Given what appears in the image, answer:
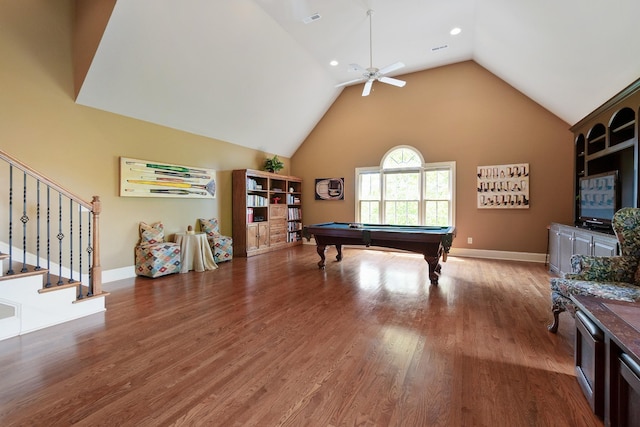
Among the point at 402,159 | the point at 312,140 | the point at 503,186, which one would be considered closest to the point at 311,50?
the point at 312,140

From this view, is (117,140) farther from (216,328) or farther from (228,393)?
(228,393)

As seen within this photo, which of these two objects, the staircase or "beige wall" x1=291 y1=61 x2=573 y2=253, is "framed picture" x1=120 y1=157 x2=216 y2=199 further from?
"beige wall" x1=291 y1=61 x2=573 y2=253

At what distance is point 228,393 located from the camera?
5.71 ft

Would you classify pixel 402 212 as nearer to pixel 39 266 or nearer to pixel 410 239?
pixel 410 239

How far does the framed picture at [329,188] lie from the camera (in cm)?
753

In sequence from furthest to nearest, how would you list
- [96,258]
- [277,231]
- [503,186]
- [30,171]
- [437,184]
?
[277,231]
[437,184]
[503,186]
[96,258]
[30,171]

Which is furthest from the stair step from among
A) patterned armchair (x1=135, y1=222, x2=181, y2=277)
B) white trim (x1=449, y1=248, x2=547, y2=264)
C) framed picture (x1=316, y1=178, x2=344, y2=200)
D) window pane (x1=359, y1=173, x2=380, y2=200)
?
white trim (x1=449, y1=248, x2=547, y2=264)

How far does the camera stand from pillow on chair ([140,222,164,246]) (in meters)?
4.65

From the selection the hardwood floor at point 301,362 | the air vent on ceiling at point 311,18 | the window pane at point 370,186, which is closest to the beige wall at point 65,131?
the hardwood floor at point 301,362

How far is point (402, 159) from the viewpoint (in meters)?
6.82

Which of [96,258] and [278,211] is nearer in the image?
[96,258]

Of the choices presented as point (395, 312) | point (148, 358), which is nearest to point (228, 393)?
point (148, 358)

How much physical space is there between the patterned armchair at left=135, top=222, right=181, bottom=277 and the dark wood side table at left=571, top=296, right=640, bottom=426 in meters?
4.97

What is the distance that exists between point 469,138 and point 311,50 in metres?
3.80
